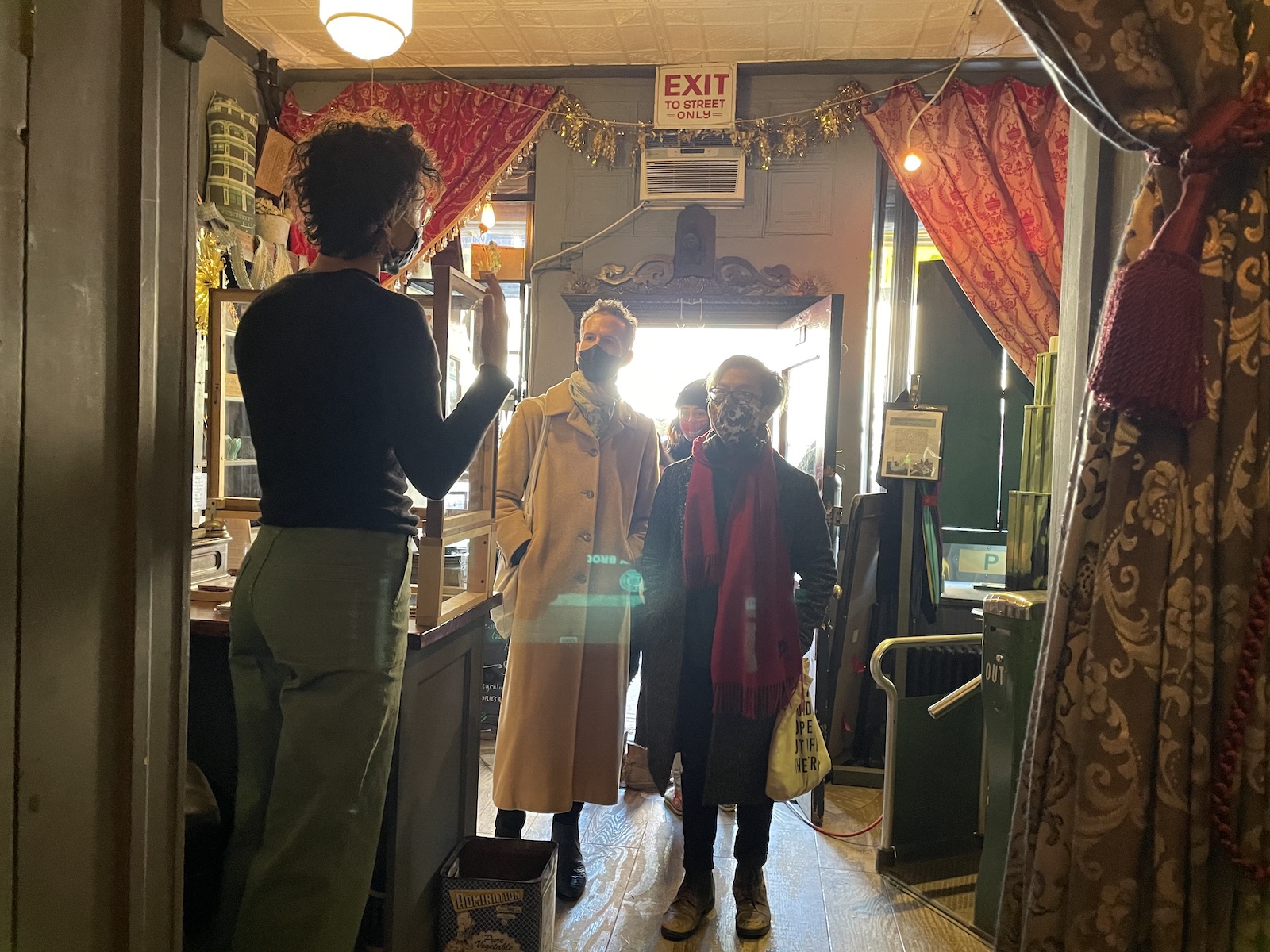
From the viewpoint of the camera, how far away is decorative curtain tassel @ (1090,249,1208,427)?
2.78ft

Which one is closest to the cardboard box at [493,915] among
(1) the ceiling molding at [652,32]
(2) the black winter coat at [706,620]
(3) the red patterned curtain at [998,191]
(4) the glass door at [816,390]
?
(2) the black winter coat at [706,620]

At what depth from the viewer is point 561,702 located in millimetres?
2207

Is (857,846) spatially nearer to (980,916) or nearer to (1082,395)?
(980,916)

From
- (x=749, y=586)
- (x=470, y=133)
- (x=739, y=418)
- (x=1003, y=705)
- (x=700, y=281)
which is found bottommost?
(x=1003, y=705)

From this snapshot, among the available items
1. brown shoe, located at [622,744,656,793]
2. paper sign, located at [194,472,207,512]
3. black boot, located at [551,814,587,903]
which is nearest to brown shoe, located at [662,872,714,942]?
black boot, located at [551,814,587,903]

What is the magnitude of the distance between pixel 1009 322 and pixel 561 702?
8.58 ft

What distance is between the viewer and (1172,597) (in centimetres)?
87

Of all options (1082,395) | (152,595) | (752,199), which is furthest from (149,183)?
(752,199)

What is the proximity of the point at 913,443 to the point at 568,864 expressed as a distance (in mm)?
1852

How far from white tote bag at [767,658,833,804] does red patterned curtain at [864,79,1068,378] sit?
2242 mm

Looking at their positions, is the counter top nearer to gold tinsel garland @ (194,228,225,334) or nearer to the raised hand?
the raised hand

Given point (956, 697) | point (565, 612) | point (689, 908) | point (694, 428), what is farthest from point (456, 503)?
point (956, 697)

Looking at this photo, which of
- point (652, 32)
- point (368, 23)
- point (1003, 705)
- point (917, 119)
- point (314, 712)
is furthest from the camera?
point (917, 119)

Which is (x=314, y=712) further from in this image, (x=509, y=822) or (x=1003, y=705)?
(x=1003, y=705)
